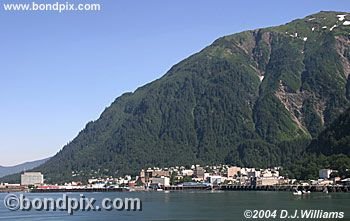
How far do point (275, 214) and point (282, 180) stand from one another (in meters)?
124

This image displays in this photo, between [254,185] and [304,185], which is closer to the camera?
[304,185]


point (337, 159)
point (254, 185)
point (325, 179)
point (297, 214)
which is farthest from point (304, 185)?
point (297, 214)

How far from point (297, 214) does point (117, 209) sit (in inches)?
1098

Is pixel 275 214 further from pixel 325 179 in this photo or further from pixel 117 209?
pixel 325 179

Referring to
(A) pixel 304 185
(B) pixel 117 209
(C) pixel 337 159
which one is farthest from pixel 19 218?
(C) pixel 337 159

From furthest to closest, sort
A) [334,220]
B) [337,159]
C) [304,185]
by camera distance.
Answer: [337,159], [304,185], [334,220]

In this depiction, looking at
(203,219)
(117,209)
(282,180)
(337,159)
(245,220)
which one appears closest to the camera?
(245,220)

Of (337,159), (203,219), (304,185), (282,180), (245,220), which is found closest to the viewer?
(245,220)

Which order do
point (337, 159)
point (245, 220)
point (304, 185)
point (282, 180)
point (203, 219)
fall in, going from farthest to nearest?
point (282, 180) < point (337, 159) < point (304, 185) < point (203, 219) < point (245, 220)

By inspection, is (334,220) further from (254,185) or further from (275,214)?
(254,185)

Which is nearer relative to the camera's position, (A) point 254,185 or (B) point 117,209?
(B) point 117,209

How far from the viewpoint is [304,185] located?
6280 inches

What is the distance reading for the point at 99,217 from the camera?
74.9 m

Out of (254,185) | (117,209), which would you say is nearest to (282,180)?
(254,185)
